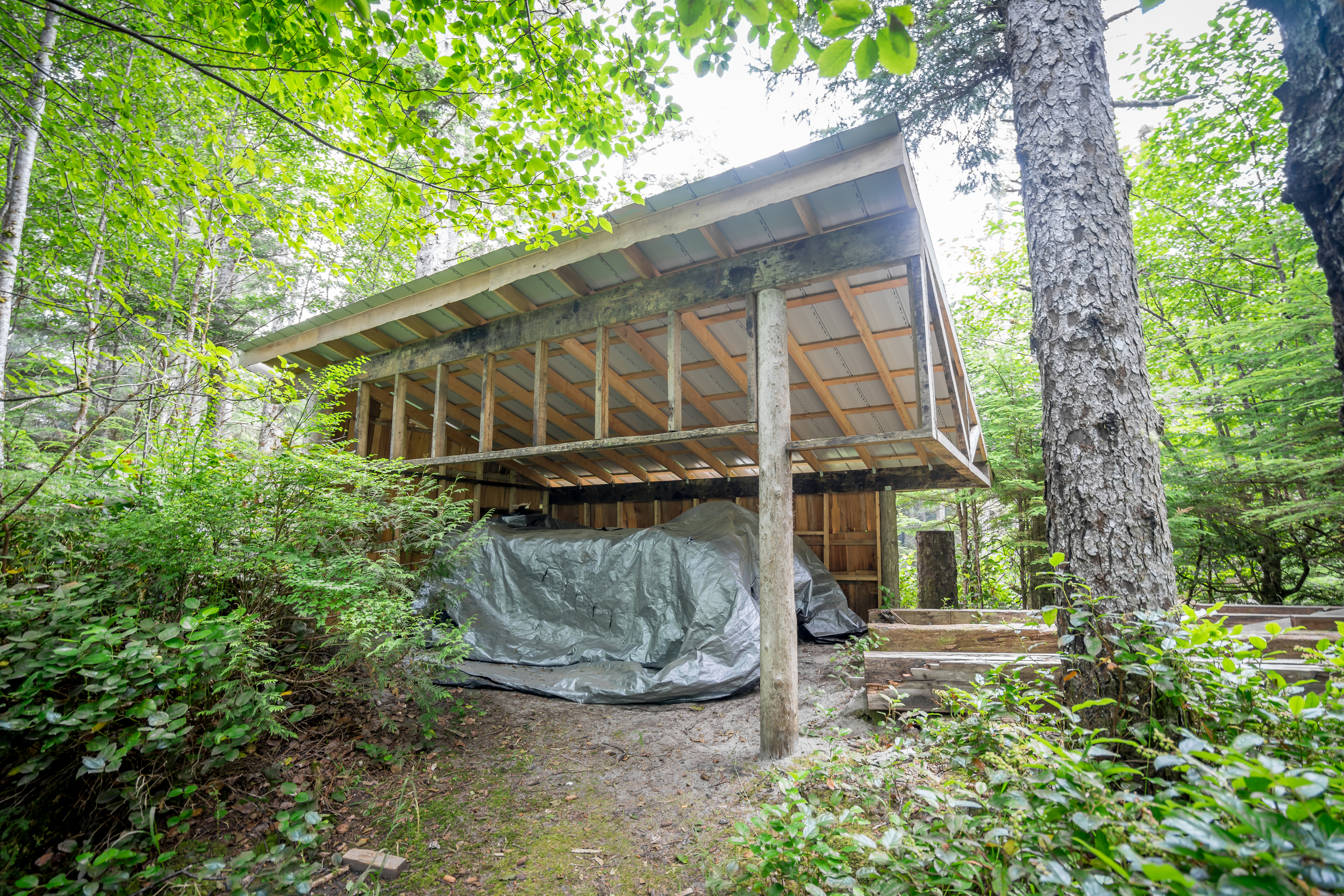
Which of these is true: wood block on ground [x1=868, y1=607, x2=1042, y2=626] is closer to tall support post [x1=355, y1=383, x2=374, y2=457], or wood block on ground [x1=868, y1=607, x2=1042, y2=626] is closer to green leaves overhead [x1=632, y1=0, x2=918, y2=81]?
green leaves overhead [x1=632, y1=0, x2=918, y2=81]

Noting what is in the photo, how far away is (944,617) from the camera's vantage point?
4.76m

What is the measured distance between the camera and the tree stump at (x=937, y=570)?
601 centimetres

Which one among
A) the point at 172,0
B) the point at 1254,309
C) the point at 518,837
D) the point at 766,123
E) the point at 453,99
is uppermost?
the point at 766,123

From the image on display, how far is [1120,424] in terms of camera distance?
2.16 metres

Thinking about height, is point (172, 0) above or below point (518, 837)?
above

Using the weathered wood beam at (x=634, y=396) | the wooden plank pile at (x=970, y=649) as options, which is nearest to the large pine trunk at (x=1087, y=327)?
the wooden plank pile at (x=970, y=649)

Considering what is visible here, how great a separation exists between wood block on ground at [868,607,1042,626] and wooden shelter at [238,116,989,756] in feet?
3.86

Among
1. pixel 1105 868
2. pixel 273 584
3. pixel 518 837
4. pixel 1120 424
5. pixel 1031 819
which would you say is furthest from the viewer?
pixel 273 584

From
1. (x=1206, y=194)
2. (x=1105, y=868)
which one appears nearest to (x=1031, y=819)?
(x=1105, y=868)

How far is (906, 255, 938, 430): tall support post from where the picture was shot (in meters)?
3.11

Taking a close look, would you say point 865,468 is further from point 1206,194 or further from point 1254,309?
point 1206,194

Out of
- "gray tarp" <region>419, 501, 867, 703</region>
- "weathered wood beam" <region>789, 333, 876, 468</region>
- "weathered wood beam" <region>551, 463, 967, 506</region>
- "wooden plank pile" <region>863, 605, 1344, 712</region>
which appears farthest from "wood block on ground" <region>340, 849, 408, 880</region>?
"weathered wood beam" <region>551, 463, 967, 506</region>

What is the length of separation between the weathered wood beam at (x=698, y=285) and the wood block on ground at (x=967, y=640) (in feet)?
8.12

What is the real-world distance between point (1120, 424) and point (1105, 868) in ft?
5.76
